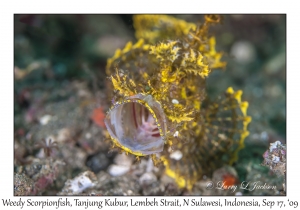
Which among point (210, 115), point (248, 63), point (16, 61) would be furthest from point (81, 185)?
point (248, 63)

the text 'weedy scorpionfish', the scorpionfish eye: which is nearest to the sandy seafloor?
the text 'weedy scorpionfish'

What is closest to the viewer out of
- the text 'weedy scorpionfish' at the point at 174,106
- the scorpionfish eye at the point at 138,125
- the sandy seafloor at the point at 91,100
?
the scorpionfish eye at the point at 138,125

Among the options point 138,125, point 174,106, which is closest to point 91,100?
point 138,125

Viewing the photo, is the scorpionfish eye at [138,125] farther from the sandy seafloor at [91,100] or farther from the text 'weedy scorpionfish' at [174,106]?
the sandy seafloor at [91,100]

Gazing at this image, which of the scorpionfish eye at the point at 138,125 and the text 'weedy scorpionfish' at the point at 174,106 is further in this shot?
the text 'weedy scorpionfish' at the point at 174,106

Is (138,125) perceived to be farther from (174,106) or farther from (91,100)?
(91,100)

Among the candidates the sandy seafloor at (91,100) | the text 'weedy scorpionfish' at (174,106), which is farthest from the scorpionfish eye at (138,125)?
the sandy seafloor at (91,100)
